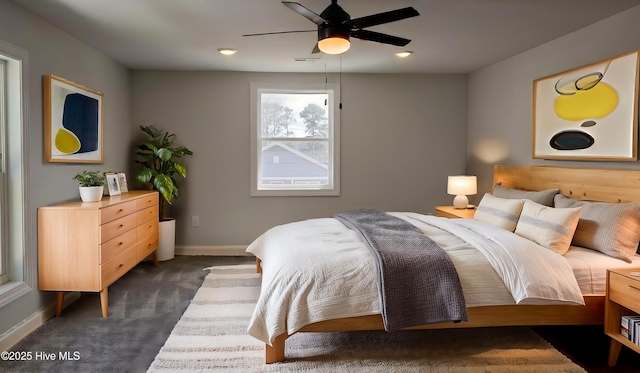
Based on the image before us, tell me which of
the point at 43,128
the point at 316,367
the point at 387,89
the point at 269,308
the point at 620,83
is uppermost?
the point at 387,89

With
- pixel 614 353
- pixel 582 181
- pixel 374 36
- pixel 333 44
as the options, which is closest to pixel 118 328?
pixel 333 44

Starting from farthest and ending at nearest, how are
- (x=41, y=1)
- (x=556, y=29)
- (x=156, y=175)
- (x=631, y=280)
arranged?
(x=156, y=175), (x=556, y=29), (x=41, y=1), (x=631, y=280)

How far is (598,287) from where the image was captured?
2732 mm

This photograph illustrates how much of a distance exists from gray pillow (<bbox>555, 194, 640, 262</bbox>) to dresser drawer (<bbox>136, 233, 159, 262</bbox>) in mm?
3743

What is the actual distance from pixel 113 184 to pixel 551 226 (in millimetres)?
3881

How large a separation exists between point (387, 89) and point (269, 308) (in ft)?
12.3

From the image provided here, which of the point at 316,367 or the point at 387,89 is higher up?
the point at 387,89

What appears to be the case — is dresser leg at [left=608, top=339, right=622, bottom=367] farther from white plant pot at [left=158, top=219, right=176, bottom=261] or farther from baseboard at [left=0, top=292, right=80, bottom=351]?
white plant pot at [left=158, top=219, right=176, bottom=261]

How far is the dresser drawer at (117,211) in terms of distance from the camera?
3.26 m

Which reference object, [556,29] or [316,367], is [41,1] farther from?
[556,29]

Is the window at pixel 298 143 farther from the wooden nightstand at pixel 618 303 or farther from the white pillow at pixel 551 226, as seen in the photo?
the wooden nightstand at pixel 618 303

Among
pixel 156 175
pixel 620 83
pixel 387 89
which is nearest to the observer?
pixel 620 83

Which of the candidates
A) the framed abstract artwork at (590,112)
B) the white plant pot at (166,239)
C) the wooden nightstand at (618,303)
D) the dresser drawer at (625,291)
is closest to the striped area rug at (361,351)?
the wooden nightstand at (618,303)

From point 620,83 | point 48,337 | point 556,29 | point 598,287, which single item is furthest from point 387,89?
point 48,337
